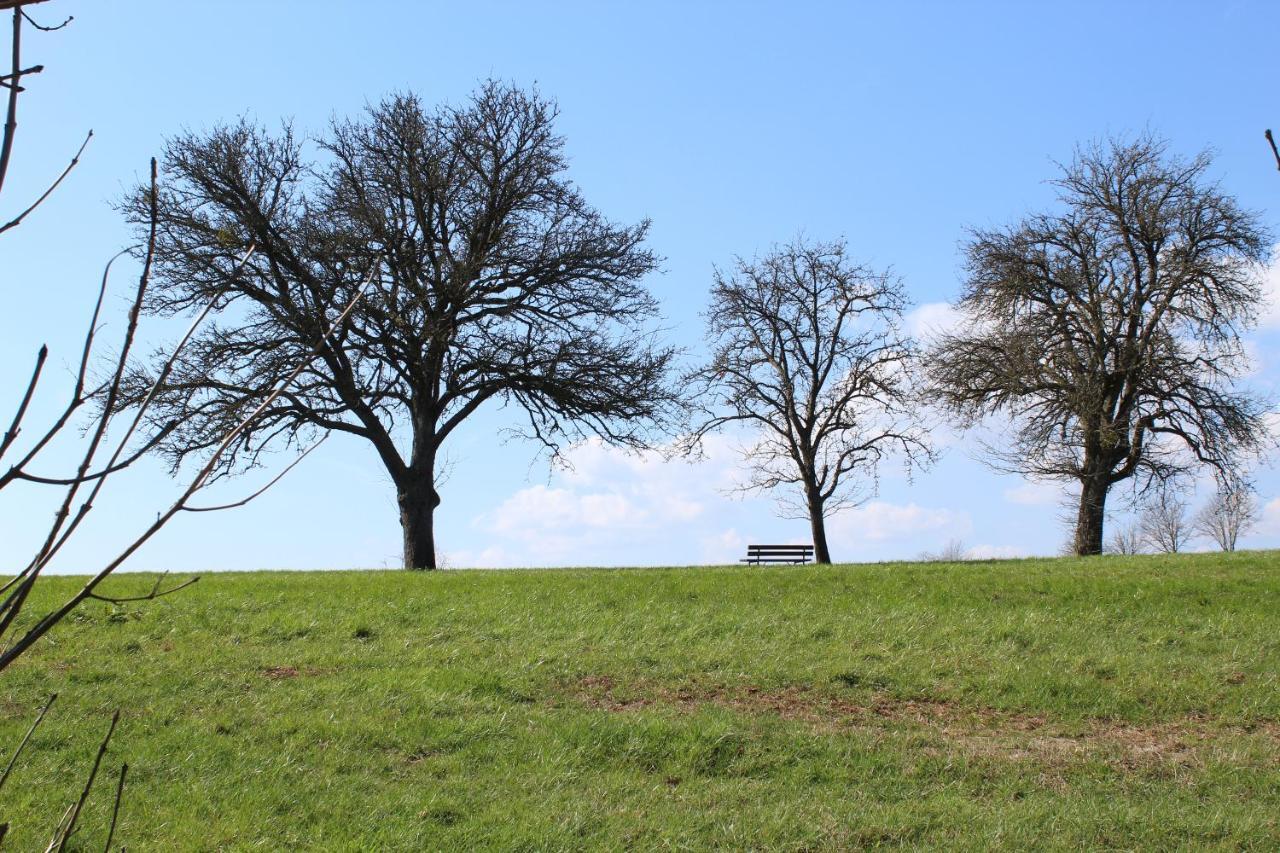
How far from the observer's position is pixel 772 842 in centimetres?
642

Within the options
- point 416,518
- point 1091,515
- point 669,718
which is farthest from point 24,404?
point 1091,515

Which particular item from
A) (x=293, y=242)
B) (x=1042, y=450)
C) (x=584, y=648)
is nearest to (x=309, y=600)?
(x=584, y=648)

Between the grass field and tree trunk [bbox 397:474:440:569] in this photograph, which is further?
tree trunk [bbox 397:474:440:569]

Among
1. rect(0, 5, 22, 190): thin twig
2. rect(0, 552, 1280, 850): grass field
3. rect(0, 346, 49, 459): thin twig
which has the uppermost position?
rect(0, 5, 22, 190): thin twig

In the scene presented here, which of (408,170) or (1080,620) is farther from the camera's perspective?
(408,170)

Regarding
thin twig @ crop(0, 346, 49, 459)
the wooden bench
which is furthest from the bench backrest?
thin twig @ crop(0, 346, 49, 459)

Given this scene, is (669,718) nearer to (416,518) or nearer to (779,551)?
(416,518)

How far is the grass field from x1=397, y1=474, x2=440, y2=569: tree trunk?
618 centimetres

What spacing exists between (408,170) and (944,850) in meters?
18.6

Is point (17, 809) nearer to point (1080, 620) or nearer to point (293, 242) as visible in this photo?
point (1080, 620)

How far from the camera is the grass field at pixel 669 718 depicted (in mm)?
6785

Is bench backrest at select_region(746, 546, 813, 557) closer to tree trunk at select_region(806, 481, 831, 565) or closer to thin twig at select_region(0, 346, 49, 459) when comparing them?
tree trunk at select_region(806, 481, 831, 565)

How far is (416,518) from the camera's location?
73.5 ft

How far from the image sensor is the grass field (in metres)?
6.79
